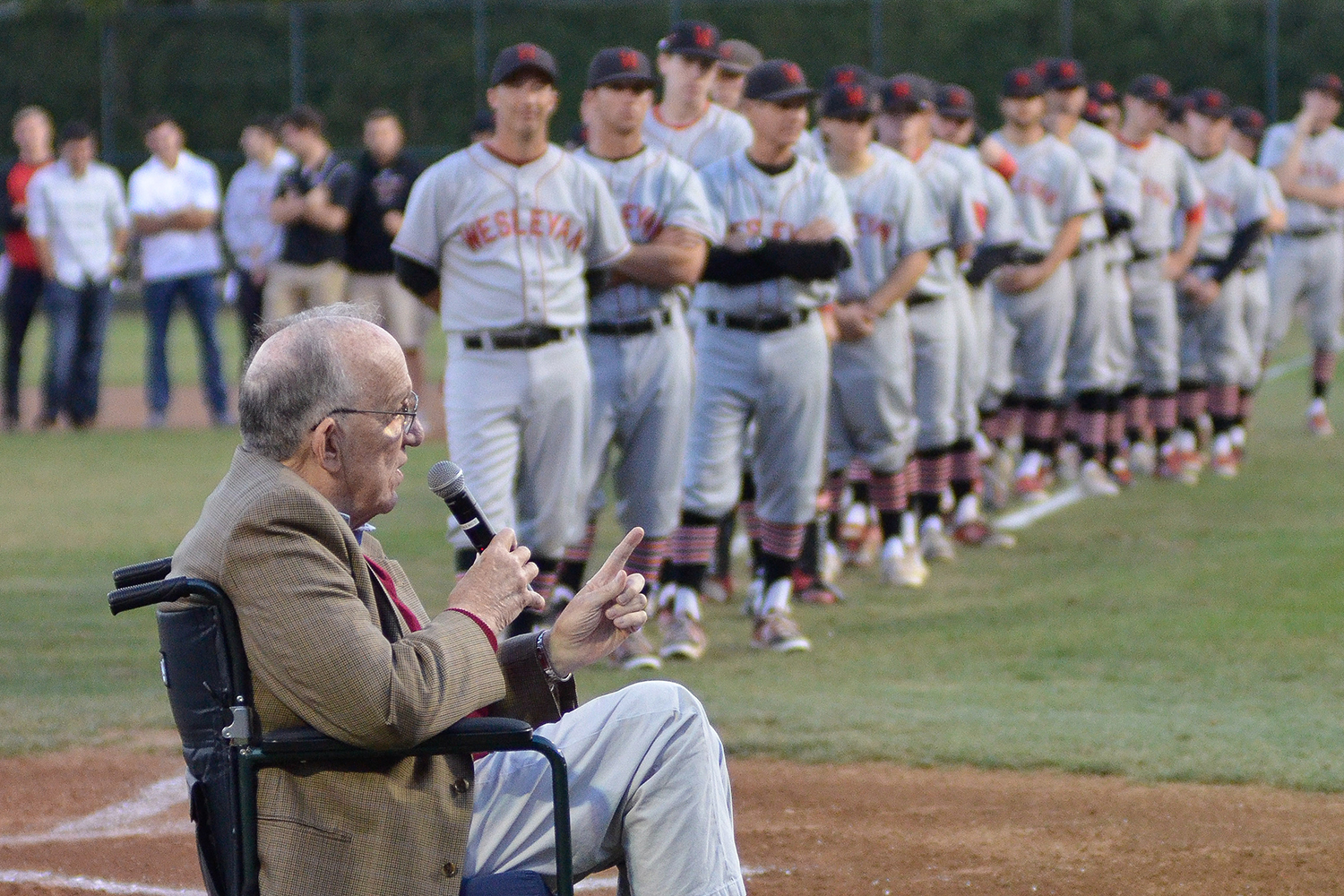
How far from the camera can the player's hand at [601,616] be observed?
3.20 m

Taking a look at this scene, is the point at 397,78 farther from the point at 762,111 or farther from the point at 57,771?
the point at 57,771

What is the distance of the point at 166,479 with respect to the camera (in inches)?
470

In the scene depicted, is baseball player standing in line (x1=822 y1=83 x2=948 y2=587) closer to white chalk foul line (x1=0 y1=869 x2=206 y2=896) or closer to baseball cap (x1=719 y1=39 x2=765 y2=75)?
baseball cap (x1=719 y1=39 x2=765 y2=75)

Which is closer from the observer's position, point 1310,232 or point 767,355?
point 767,355

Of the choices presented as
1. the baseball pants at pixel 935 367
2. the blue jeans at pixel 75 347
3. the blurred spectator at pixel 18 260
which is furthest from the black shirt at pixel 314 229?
the baseball pants at pixel 935 367

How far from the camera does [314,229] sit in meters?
13.5

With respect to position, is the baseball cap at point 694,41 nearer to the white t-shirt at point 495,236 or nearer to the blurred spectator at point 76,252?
the white t-shirt at point 495,236

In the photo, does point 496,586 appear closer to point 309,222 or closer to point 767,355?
point 767,355

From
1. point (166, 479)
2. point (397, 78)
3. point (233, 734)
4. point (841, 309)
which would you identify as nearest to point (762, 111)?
point (841, 309)

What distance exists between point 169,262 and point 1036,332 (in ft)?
25.5

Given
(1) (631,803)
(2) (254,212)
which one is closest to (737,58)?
(2) (254,212)

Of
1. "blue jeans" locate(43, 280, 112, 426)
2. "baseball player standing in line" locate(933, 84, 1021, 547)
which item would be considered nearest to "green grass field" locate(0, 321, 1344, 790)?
"baseball player standing in line" locate(933, 84, 1021, 547)

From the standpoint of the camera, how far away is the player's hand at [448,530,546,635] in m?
3.12

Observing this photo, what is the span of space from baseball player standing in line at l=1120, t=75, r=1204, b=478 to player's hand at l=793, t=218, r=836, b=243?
523 cm
